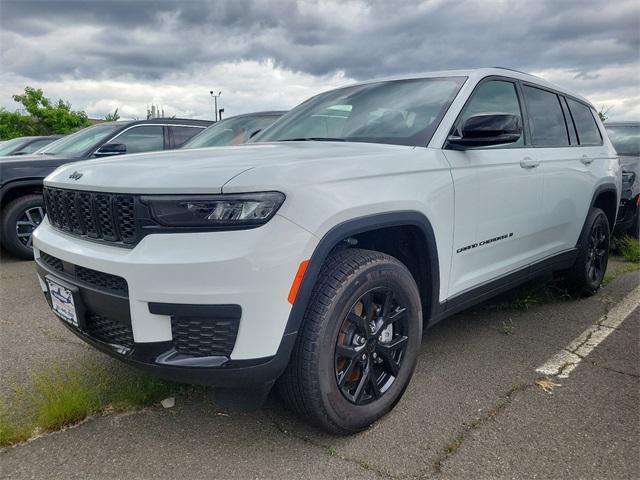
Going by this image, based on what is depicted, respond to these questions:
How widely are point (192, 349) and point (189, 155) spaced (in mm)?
958

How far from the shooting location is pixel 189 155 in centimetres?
244

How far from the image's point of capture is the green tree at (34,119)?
84.3ft

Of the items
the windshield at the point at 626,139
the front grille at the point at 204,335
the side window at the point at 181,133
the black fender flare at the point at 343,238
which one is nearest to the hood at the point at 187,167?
the black fender flare at the point at 343,238

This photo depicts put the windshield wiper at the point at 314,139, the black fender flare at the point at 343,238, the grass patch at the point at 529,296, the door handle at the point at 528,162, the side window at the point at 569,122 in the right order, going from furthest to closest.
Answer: the grass patch at the point at 529,296
the side window at the point at 569,122
the door handle at the point at 528,162
the windshield wiper at the point at 314,139
the black fender flare at the point at 343,238

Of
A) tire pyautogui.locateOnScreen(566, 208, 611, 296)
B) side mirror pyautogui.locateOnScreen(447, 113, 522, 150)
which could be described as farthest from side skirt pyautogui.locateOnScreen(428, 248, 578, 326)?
side mirror pyautogui.locateOnScreen(447, 113, 522, 150)

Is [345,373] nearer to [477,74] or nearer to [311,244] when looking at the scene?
[311,244]

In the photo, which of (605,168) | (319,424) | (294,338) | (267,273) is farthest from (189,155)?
(605,168)

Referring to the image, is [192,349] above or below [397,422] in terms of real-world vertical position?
above

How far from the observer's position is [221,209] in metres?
1.92

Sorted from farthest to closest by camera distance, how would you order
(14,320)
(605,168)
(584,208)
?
(605,168), (584,208), (14,320)

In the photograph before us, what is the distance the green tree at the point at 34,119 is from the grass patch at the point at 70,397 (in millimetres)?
26642

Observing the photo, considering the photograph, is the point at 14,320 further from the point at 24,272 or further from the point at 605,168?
the point at 605,168

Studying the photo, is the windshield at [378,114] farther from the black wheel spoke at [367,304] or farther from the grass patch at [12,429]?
the grass patch at [12,429]

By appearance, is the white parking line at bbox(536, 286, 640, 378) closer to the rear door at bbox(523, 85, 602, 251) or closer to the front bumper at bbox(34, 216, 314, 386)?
the rear door at bbox(523, 85, 602, 251)
